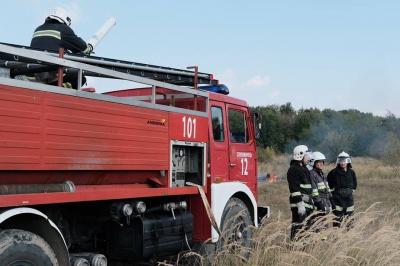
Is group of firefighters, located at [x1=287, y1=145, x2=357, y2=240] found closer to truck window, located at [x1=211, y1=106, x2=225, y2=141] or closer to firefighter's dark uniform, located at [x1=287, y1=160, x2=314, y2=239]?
firefighter's dark uniform, located at [x1=287, y1=160, x2=314, y2=239]

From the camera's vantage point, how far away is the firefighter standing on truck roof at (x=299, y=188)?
25.5ft

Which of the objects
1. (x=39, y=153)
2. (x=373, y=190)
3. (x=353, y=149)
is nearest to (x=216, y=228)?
(x=39, y=153)

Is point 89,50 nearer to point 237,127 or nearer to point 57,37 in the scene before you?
point 57,37

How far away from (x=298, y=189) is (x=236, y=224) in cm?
173

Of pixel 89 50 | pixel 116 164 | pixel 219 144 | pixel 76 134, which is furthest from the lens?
pixel 219 144

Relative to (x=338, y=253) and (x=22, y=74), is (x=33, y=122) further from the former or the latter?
(x=338, y=253)

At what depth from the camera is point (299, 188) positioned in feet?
25.7

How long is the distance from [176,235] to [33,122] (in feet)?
8.34

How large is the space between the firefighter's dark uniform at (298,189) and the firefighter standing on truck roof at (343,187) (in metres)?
1.50

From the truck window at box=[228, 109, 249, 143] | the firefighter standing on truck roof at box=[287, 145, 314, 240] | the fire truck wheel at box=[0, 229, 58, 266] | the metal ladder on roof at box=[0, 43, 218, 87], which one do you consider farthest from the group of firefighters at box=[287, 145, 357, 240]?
the fire truck wheel at box=[0, 229, 58, 266]

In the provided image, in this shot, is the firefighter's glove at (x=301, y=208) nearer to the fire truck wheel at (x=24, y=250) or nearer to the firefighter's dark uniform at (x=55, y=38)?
the firefighter's dark uniform at (x=55, y=38)

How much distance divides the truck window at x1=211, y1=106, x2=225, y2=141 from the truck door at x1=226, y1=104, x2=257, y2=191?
0.20 metres

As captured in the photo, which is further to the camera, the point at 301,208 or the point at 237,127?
the point at 301,208

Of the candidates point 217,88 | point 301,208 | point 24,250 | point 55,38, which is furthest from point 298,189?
point 24,250
